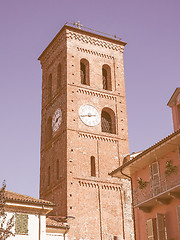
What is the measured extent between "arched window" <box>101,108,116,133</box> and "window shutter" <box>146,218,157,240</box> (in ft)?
55.2

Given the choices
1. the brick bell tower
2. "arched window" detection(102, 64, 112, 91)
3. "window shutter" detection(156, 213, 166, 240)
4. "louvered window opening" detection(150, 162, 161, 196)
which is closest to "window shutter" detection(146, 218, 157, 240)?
"window shutter" detection(156, 213, 166, 240)

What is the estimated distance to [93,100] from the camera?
33.8 meters

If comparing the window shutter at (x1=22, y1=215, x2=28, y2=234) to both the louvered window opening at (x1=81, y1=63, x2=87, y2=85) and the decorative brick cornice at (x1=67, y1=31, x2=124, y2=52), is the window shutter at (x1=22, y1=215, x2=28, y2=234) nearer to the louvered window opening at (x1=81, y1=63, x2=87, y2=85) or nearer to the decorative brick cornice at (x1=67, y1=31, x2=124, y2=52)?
the louvered window opening at (x1=81, y1=63, x2=87, y2=85)

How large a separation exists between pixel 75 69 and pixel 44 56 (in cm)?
564

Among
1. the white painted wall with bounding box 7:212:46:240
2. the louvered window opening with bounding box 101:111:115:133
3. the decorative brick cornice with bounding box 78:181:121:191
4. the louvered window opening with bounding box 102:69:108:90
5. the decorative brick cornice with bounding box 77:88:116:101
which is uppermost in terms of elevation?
the louvered window opening with bounding box 102:69:108:90

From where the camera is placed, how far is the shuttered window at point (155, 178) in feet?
55.3

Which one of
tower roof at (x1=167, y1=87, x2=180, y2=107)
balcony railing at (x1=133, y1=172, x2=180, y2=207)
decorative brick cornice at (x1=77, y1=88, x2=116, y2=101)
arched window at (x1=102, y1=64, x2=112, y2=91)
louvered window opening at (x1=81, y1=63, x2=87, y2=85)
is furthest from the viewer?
arched window at (x1=102, y1=64, x2=112, y2=91)

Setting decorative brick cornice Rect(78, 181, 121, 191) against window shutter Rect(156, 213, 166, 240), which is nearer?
window shutter Rect(156, 213, 166, 240)

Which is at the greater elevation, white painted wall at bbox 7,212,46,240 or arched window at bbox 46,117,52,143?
arched window at bbox 46,117,52,143

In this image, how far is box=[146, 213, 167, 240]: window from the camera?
1609 cm

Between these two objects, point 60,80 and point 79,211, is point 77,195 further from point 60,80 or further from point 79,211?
point 60,80

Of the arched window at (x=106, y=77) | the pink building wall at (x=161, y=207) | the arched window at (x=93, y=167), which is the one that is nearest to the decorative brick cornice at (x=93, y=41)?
the arched window at (x=106, y=77)

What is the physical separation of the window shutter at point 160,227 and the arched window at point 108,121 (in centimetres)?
1755

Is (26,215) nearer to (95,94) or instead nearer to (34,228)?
(34,228)
